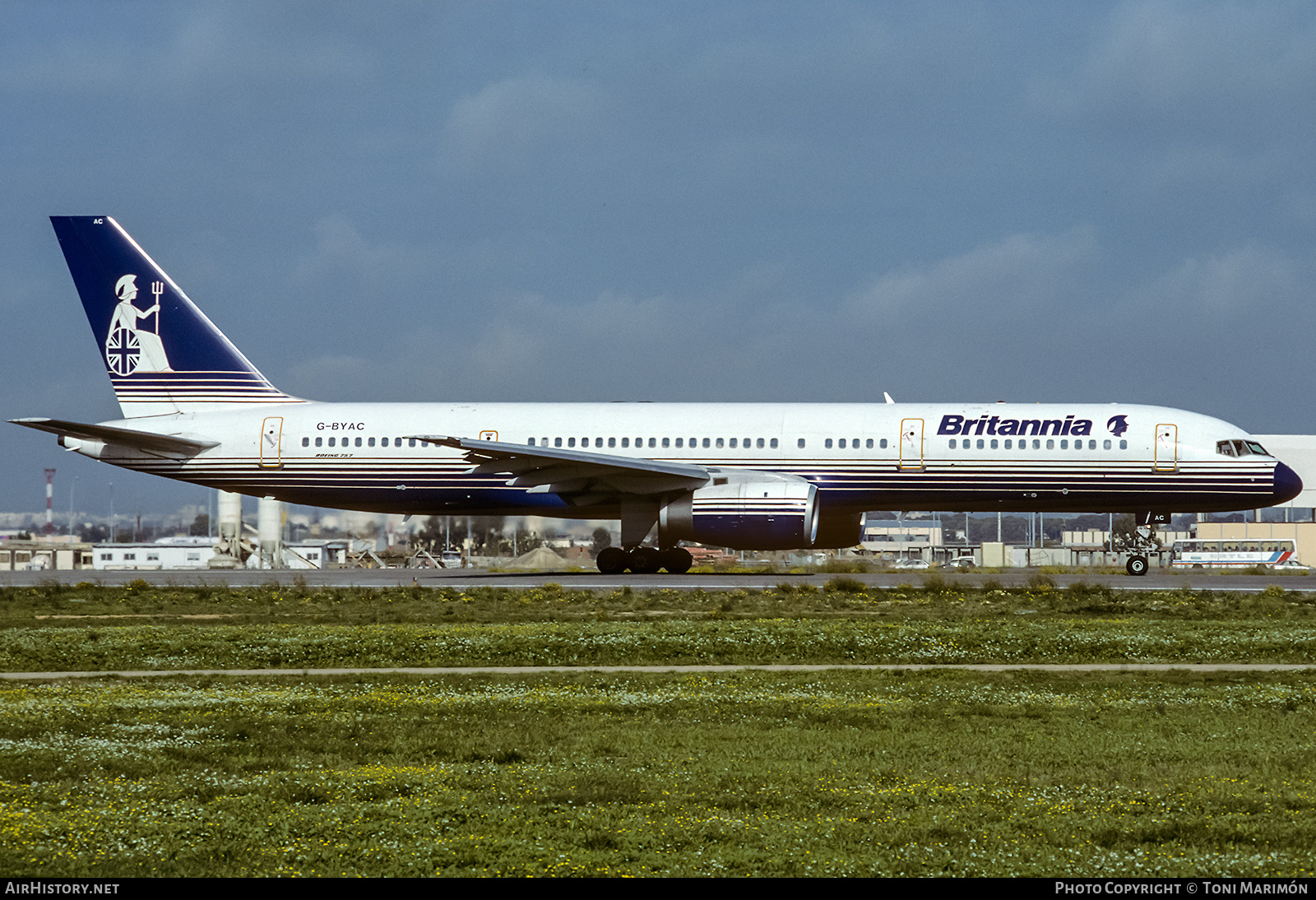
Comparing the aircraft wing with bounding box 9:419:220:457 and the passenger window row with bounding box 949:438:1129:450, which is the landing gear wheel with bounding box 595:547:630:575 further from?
the aircraft wing with bounding box 9:419:220:457

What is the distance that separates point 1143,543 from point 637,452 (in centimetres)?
1381

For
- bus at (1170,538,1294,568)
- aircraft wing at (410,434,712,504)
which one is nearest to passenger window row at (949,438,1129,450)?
aircraft wing at (410,434,712,504)

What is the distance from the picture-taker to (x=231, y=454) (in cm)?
3584

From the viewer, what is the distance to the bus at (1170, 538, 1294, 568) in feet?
272

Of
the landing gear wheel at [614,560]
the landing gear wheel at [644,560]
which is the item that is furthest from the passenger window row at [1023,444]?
the landing gear wheel at [614,560]

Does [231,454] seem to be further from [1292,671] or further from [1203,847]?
[1203,847]

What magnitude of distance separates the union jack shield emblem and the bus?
63.5 m

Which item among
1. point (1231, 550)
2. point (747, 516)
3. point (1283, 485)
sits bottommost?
point (1231, 550)

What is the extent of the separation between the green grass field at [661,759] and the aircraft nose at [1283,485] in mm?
14749

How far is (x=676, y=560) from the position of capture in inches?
1388

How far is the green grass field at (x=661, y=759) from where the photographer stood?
7.27 meters

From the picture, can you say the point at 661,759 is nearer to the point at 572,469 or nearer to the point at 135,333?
the point at 572,469

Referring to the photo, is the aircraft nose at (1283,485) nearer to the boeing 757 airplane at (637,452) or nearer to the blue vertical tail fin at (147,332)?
the boeing 757 airplane at (637,452)

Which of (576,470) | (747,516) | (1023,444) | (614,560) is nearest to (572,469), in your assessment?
(576,470)
